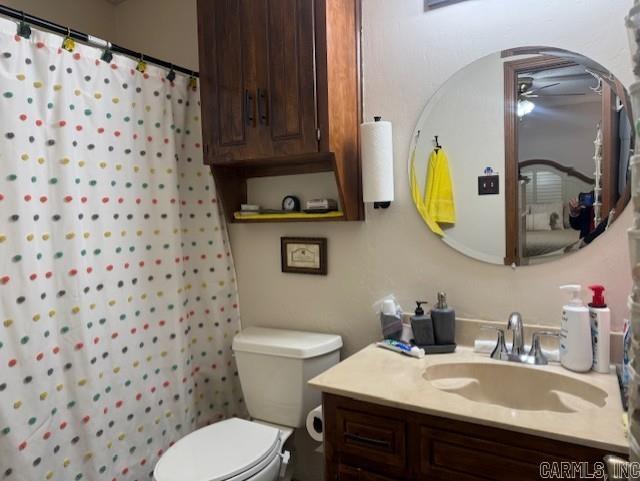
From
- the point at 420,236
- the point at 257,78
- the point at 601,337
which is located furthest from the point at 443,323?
the point at 257,78

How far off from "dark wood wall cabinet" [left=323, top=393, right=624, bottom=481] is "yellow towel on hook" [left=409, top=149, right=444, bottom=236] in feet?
2.30

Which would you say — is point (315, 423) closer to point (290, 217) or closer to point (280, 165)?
point (290, 217)

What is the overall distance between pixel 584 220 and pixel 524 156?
0.89 feet

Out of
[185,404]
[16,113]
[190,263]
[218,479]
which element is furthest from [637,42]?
[185,404]

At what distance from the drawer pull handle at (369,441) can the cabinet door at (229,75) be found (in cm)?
103

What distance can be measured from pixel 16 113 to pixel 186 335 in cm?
106

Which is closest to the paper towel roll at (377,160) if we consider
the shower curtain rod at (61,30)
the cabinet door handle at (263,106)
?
the cabinet door handle at (263,106)

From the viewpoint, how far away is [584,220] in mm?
1365

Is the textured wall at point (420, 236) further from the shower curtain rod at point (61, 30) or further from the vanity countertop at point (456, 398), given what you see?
the shower curtain rod at point (61, 30)

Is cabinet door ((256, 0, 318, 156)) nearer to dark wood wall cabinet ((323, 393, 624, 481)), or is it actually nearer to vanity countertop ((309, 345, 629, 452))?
vanity countertop ((309, 345, 629, 452))

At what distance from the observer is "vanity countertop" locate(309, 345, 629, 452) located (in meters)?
0.96

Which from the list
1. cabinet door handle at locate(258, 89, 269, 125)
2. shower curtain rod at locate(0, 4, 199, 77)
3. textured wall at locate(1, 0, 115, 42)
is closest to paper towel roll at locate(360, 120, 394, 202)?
cabinet door handle at locate(258, 89, 269, 125)

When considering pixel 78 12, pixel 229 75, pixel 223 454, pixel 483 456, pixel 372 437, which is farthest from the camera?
pixel 78 12

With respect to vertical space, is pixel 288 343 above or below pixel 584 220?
below
